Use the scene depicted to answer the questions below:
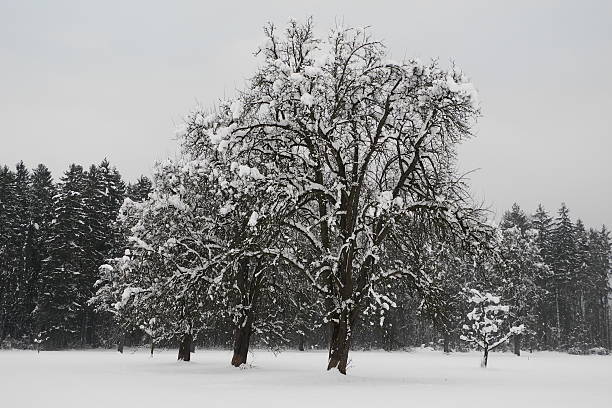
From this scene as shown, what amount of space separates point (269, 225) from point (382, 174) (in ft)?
16.8

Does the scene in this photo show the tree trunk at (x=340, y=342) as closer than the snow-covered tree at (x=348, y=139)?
No

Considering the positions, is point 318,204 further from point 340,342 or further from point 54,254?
point 54,254

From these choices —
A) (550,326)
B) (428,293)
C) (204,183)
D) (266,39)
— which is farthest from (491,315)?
(550,326)

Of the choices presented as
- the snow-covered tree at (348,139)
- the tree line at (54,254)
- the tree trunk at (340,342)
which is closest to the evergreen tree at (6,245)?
the tree line at (54,254)

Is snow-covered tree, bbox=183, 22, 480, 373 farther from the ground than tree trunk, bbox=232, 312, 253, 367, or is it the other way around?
snow-covered tree, bbox=183, 22, 480, 373

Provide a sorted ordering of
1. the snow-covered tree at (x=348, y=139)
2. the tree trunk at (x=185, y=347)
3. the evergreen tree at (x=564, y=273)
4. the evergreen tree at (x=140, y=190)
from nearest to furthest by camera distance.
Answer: the snow-covered tree at (x=348, y=139)
the tree trunk at (x=185, y=347)
the evergreen tree at (x=140, y=190)
the evergreen tree at (x=564, y=273)

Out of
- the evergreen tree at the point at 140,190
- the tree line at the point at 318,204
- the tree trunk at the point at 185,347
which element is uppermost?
the evergreen tree at the point at 140,190

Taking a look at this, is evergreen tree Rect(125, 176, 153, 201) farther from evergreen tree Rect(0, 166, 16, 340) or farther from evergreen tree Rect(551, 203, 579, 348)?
evergreen tree Rect(551, 203, 579, 348)

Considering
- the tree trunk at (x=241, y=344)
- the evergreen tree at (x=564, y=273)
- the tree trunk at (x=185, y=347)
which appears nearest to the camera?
the tree trunk at (x=241, y=344)

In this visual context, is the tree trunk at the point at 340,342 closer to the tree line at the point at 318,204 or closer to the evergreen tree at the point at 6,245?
the tree line at the point at 318,204

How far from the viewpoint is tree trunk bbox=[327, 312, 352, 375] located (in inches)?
765

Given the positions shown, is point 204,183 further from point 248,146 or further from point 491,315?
point 491,315

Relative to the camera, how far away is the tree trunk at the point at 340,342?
1942 centimetres

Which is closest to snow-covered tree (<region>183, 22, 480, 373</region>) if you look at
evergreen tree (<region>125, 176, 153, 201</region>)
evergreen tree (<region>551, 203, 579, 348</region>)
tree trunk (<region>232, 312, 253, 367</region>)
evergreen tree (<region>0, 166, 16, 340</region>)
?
tree trunk (<region>232, 312, 253, 367</region>)
